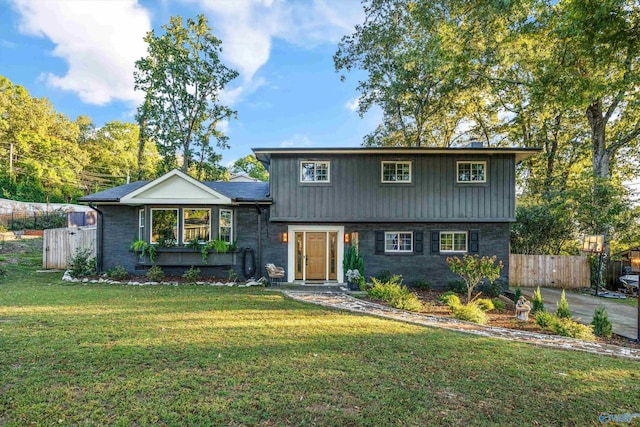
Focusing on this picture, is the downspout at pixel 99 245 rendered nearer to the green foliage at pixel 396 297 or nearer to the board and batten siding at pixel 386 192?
the board and batten siding at pixel 386 192

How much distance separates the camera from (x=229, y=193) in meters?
11.8

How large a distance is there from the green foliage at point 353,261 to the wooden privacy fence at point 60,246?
11173 mm

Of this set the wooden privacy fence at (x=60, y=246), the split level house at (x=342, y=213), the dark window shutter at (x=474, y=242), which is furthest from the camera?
the wooden privacy fence at (x=60, y=246)

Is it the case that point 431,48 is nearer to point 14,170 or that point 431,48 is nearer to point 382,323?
point 382,323

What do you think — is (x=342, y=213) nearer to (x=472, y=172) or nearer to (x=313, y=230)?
(x=313, y=230)

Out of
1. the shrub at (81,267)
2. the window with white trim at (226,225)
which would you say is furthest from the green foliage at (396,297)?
the shrub at (81,267)

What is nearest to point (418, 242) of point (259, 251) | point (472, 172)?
point (472, 172)

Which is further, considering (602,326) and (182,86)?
(182,86)

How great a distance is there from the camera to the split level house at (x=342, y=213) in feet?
36.2

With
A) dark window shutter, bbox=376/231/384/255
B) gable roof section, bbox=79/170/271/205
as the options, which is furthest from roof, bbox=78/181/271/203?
dark window shutter, bbox=376/231/384/255

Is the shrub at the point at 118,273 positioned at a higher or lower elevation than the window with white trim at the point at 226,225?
lower

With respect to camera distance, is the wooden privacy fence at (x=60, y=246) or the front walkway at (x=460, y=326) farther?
the wooden privacy fence at (x=60, y=246)

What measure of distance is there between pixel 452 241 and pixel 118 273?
12828 mm

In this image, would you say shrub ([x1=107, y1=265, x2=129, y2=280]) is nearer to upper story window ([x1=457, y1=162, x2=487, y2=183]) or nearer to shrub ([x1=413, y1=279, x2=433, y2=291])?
shrub ([x1=413, y1=279, x2=433, y2=291])
